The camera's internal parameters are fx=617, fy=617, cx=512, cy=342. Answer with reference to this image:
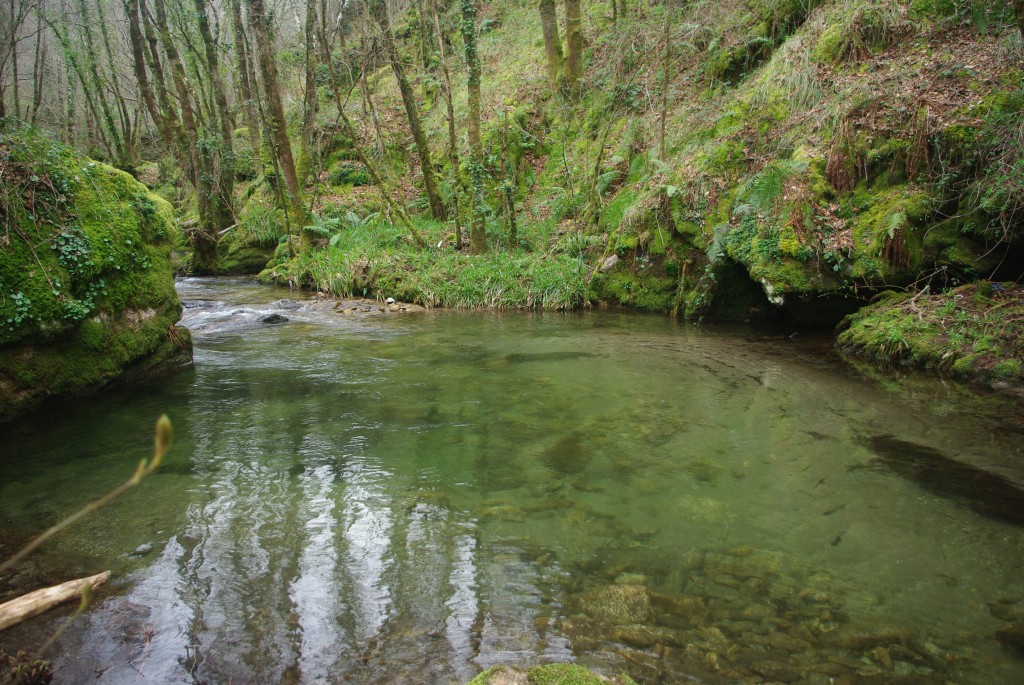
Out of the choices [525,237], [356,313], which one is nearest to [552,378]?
[356,313]

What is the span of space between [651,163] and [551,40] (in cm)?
704

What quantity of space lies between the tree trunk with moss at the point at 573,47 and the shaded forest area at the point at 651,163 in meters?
0.08

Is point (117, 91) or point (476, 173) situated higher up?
point (117, 91)

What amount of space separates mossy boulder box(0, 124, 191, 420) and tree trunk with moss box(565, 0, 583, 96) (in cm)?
1282

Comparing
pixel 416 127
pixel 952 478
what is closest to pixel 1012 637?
pixel 952 478

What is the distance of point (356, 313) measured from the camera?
12750 millimetres

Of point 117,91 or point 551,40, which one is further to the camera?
point 117,91

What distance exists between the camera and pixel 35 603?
299 centimetres

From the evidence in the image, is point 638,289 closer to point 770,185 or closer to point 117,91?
point 770,185

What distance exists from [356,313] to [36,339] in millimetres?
6655

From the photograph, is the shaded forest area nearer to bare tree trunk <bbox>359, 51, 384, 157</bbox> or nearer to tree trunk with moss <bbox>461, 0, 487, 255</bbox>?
tree trunk with moss <bbox>461, 0, 487, 255</bbox>

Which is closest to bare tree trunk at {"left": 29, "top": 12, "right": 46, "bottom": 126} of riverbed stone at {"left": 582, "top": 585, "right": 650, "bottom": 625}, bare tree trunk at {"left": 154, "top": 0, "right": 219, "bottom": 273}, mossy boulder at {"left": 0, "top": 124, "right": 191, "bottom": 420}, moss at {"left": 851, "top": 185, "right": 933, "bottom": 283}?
bare tree trunk at {"left": 154, "top": 0, "right": 219, "bottom": 273}

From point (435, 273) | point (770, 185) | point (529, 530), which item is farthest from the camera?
point (435, 273)

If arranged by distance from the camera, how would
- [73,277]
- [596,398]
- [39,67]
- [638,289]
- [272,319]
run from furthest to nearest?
[39,67] < [638,289] < [272,319] < [596,398] < [73,277]
